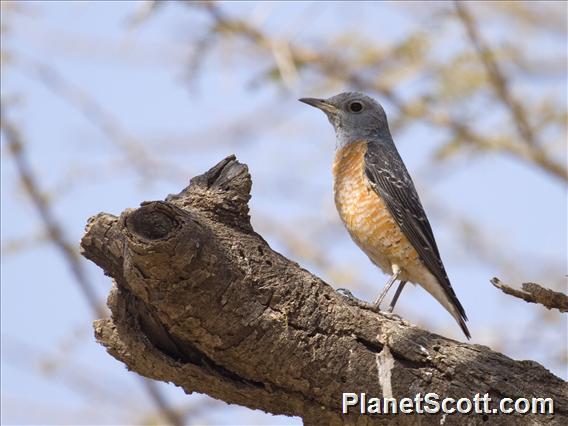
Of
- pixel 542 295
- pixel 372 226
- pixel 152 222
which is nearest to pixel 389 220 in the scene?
pixel 372 226

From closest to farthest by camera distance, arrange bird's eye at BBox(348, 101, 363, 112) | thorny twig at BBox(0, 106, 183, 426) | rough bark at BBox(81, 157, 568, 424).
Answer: rough bark at BBox(81, 157, 568, 424) < thorny twig at BBox(0, 106, 183, 426) < bird's eye at BBox(348, 101, 363, 112)

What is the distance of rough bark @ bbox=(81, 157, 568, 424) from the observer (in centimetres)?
575

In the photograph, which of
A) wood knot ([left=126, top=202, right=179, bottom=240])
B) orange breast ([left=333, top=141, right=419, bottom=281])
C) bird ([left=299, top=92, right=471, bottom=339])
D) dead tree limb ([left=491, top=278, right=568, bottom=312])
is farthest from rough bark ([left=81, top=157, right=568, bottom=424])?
orange breast ([left=333, top=141, right=419, bottom=281])

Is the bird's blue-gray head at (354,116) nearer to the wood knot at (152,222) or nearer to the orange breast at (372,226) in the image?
the orange breast at (372,226)

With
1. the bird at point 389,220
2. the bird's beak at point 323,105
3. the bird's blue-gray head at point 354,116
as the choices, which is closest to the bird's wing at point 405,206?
the bird at point 389,220

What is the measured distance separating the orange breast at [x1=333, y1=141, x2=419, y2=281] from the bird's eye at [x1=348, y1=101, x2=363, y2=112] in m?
A: 1.10

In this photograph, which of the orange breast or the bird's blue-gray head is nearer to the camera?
the orange breast

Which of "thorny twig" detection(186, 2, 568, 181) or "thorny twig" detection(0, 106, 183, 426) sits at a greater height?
"thorny twig" detection(186, 2, 568, 181)

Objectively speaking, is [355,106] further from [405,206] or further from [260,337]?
[260,337]

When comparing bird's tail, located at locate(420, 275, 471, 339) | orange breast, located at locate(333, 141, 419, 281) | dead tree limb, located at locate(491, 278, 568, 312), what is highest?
orange breast, located at locate(333, 141, 419, 281)

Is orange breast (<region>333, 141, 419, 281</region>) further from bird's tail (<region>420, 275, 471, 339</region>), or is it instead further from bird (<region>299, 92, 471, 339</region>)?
bird's tail (<region>420, 275, 471, 339</region>)

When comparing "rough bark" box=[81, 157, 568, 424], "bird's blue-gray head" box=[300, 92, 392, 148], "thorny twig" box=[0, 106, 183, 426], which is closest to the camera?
"rough bark" box=[81, 157, 568, 424]

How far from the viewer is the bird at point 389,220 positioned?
8250 millimetres

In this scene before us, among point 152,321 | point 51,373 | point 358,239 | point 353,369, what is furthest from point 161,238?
point 51,373
